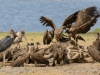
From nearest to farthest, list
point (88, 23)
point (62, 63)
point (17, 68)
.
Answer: point (17, 68) → point (62, 63) → point (88, 23)

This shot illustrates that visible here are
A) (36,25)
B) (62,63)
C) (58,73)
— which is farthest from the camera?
(36,25)

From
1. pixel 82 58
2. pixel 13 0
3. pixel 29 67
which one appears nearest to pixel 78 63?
pixel 82 58

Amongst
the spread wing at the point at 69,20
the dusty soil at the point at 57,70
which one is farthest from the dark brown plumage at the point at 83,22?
the dusty soil at the point at 57,70

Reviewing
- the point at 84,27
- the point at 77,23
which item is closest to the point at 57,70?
the point at 84,27

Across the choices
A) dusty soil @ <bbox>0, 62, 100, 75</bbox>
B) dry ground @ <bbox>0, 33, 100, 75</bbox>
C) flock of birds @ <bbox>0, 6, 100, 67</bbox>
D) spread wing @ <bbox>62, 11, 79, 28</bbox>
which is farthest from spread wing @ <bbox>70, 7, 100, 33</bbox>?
dusty soil @ <bbox>0, 62, 100, 75</bbox>

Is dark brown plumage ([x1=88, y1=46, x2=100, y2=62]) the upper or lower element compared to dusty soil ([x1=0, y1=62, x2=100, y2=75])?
upper

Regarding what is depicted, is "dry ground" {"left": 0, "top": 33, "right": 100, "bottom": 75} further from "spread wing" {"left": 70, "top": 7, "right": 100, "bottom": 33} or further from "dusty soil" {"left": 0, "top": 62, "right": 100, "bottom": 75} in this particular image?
"spread wing" {"left": 70, "top": 7, "right": 100, "bottom": 33}

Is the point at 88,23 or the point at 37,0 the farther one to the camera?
the point at 37,0

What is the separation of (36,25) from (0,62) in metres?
18.9

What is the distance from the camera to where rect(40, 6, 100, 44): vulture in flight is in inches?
650

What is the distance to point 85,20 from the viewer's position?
17.0m

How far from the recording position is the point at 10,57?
15070mm

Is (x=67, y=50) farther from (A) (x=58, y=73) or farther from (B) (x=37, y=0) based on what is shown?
(B) (x=37, y=0)

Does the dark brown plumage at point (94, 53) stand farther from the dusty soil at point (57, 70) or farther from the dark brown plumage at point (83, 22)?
the dark brown plumage at point (83, 22)
